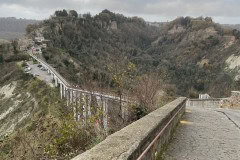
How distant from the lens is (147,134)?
20.3ft

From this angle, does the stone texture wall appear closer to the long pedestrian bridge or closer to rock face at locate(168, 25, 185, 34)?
the long pedestrian bridge

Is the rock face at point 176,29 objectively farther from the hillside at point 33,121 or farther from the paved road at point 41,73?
the paved road at point 41,73

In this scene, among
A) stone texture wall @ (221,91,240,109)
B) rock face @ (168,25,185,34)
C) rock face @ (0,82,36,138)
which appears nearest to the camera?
stone texture wall @ (221,91,240,109)

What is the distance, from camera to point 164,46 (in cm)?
14975

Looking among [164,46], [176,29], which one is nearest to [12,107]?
[164,46]

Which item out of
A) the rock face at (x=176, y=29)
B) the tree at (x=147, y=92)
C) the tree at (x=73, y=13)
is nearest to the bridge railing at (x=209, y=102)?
the tree at (x=147, y=92)

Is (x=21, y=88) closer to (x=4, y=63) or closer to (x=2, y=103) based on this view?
(x=2, y=103)

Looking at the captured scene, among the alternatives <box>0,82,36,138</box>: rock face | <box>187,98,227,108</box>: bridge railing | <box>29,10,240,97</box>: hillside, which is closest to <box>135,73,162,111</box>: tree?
<box>187,98,227,108</box>: bridge railing

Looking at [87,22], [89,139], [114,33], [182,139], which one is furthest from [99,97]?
[114,33]

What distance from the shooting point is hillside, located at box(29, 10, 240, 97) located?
75312 mm

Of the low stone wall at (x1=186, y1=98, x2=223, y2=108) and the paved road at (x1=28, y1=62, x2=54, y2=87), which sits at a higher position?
the paved road at (x1=28, y1=62, x2=54, y2=87)

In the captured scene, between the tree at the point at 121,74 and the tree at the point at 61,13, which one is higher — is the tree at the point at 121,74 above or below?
below

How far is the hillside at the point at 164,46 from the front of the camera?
75.3 metres

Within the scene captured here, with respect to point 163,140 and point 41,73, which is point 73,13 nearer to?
point 41,73
